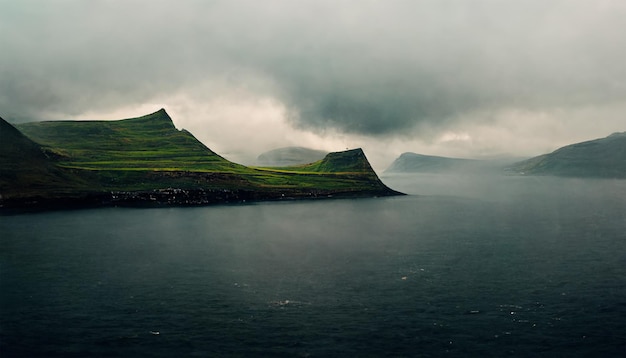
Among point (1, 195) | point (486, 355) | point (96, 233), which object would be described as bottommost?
point (486, 355)

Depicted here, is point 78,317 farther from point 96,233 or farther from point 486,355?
point 96,233

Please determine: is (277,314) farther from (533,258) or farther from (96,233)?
(96,233)

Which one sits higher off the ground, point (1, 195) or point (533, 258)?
point (1, 195)

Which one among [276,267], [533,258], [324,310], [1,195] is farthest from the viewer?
[1,195]

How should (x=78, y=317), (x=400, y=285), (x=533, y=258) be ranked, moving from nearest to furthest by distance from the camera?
1. (x=78, y=317)
2. (x=400, y=285)
3. (x=533, y=258)

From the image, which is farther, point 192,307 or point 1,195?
A: point 1,195

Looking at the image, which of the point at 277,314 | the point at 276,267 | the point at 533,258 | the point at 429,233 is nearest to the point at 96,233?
the point at 276,267
